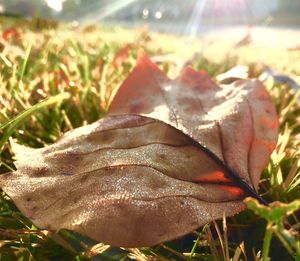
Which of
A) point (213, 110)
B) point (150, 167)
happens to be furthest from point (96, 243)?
point (213, 110)

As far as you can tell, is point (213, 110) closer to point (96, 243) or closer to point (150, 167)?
point (150, 167)

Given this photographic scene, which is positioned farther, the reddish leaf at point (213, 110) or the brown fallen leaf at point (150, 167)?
the reddish leaf at point (213, 110)

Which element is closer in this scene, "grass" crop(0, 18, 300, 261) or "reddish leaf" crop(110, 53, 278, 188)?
"grass" crop(0, 18, 300, 261)

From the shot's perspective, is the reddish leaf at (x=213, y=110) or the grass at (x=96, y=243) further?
the reddish leaf at (x=213, y=110)

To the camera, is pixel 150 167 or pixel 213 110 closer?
pixel 150 167

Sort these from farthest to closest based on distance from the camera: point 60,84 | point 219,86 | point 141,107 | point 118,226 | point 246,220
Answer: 1. point 60,84
2. point 219,86
3. point 141,107
4. point 246,220
5. point 118,226

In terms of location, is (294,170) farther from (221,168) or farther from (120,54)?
(120,54)

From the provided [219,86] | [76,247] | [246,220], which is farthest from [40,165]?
[219,86]

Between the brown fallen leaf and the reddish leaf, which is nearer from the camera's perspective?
the brown fallen leaf
